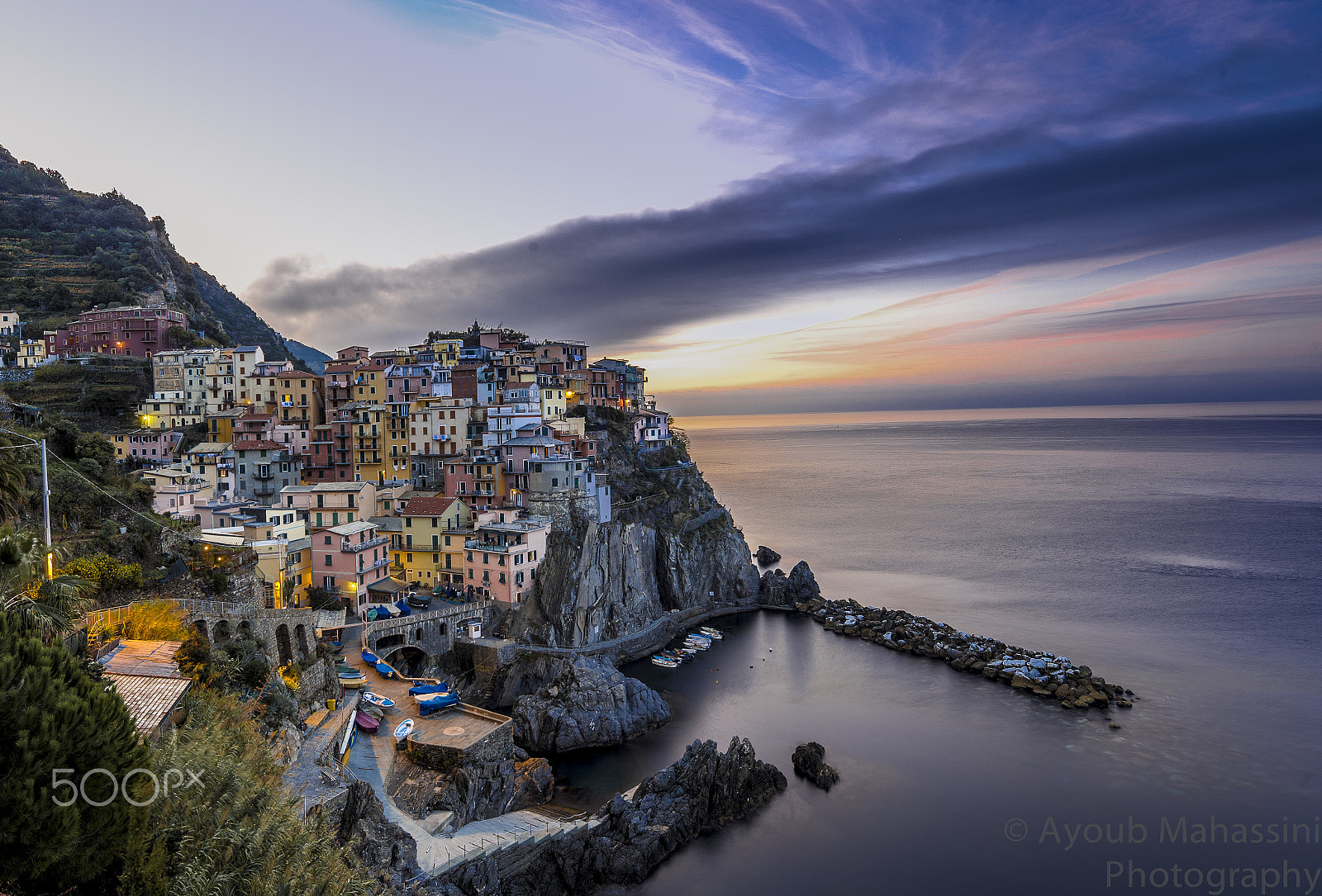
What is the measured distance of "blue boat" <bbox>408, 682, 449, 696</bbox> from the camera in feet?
84.0

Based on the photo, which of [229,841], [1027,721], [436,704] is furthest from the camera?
[1027,721]

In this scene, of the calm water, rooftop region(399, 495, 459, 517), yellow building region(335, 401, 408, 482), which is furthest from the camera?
yellow building region(335, 401, 408, 482)

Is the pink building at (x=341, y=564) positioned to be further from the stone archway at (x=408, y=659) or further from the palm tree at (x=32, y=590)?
the palm tree at (x=32, y=590)

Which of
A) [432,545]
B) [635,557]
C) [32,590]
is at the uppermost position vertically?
[32,590]

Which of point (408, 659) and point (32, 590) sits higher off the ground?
point (32, 590)

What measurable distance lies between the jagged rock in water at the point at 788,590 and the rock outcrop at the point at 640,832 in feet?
77.5

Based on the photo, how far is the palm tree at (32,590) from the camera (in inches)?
424

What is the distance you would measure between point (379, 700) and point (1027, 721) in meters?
28.1

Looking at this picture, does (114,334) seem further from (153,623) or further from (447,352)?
(153,623)

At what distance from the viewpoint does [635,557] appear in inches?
1683

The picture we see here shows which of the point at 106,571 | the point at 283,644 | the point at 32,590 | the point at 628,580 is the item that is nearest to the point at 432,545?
the point at 628,580

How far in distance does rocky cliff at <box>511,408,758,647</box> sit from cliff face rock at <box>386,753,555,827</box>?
12.4 metres

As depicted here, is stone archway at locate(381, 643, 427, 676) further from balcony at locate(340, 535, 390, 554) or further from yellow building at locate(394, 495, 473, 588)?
yellow building at locate(394, 495, 473, 588)
